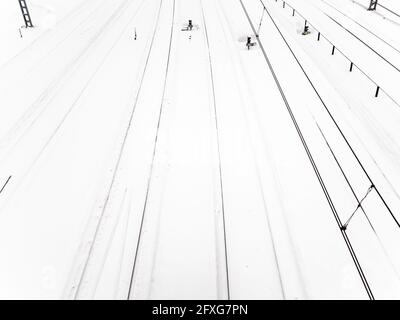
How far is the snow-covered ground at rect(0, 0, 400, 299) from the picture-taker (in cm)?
573

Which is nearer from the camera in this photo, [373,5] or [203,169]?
[203,169]

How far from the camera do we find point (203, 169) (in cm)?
789

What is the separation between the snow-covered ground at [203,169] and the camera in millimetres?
5727

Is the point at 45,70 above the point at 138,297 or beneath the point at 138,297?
above

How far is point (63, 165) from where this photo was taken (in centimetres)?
827

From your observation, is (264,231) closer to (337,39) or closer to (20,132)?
(20,132)

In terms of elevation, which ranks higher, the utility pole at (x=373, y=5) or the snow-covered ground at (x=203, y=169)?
the utility pole at (x=373, y=5)

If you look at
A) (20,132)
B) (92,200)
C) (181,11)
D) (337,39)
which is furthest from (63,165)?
(181,11)

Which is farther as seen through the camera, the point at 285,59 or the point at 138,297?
the point at 285,59

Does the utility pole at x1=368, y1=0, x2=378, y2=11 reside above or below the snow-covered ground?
above

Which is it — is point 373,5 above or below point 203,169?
above

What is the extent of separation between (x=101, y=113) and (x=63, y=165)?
255 centimetres
